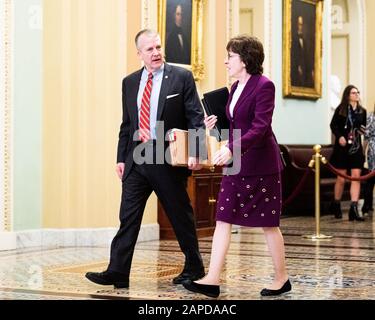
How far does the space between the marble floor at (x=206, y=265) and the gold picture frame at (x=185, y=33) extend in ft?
7.20

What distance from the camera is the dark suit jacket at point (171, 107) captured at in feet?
21.2

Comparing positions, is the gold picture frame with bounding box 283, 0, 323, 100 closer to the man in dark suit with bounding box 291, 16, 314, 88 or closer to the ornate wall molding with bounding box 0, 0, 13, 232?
the man in dark suit with bounding box 291, 16, 314, 88

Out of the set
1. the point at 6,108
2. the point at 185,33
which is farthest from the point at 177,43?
the point at 6,108

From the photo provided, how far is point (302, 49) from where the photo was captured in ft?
49.2

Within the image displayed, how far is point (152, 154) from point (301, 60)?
29.1 feet

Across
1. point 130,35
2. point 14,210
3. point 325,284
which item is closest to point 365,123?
point 130,35

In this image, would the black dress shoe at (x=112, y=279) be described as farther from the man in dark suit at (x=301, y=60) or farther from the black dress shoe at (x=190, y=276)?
the man in dark suit at (x=301, y=60)

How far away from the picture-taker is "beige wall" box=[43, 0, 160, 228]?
32.1 ft

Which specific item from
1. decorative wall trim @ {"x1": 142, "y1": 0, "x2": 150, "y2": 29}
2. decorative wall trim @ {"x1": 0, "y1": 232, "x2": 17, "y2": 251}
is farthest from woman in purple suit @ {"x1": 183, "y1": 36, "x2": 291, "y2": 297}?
decorative wall trim @ {"x1": 142, "y1": 0, "x2": 150, "y2": 29}

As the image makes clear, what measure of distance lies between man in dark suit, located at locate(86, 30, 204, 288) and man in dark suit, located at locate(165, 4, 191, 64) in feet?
14.9

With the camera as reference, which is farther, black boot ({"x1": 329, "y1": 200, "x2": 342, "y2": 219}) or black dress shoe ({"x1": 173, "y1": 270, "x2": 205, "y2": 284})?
black boot ({"x1": 329, "y1": 200, "x2": 342, "y2": 219})

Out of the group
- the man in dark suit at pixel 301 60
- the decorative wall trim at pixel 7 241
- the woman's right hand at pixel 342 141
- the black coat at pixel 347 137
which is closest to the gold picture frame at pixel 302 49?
the man in dark suit at pixel 301 60

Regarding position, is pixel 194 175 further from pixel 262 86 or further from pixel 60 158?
pixel 262 86

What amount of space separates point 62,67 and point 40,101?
42cm
